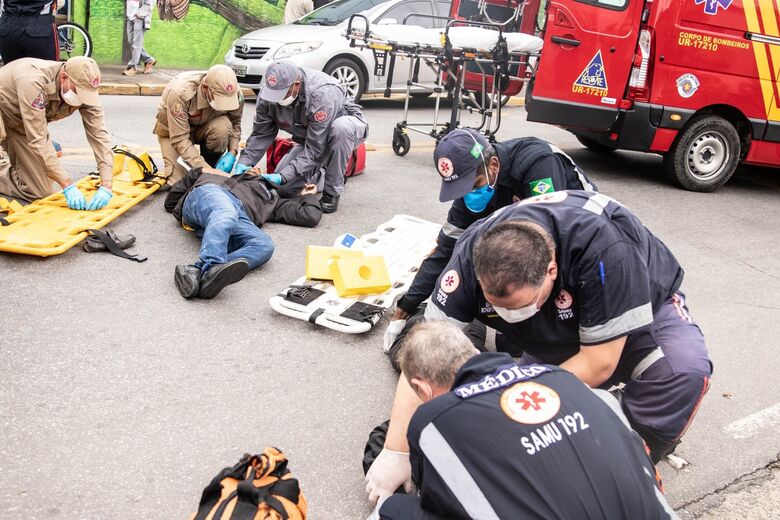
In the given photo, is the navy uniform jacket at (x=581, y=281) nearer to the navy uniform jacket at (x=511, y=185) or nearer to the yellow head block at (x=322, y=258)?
the navy uniform jacket at (x=511, y=185)

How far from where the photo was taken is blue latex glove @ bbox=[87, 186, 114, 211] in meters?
5.08

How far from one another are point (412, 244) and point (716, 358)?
196cm

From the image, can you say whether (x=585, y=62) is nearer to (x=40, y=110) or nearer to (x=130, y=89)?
(x=40, y=110)

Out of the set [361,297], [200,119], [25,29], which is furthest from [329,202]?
[25,29]

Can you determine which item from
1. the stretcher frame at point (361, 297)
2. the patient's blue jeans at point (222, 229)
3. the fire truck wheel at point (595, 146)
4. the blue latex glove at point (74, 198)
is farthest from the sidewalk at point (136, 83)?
the stretcher frame at point (361, 297)

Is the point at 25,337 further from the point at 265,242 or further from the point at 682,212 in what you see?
the point at 682,212

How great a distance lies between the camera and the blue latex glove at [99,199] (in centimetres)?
508

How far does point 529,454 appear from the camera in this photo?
1.88 m

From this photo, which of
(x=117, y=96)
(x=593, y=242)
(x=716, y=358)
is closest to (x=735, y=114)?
(x=716, y=358)

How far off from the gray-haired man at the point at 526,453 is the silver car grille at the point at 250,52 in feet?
27.1

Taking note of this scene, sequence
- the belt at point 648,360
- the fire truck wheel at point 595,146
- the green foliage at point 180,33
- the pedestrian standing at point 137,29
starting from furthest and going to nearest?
the green foliage at point 180,33
the pedestrian standing at point 137,29
the fire truck wheel at point 595,146
the belt at point 648,360

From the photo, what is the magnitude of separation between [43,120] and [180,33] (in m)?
8.08

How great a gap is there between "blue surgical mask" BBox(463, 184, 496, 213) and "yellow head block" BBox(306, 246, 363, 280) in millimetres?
1047

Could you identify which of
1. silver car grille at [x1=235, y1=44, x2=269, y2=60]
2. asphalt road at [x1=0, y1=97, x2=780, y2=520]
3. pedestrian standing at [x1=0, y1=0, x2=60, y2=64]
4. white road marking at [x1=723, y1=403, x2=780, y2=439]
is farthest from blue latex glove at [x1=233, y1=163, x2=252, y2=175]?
silver car grille at [x1=235, y1=44, x2=269, y2=60]
